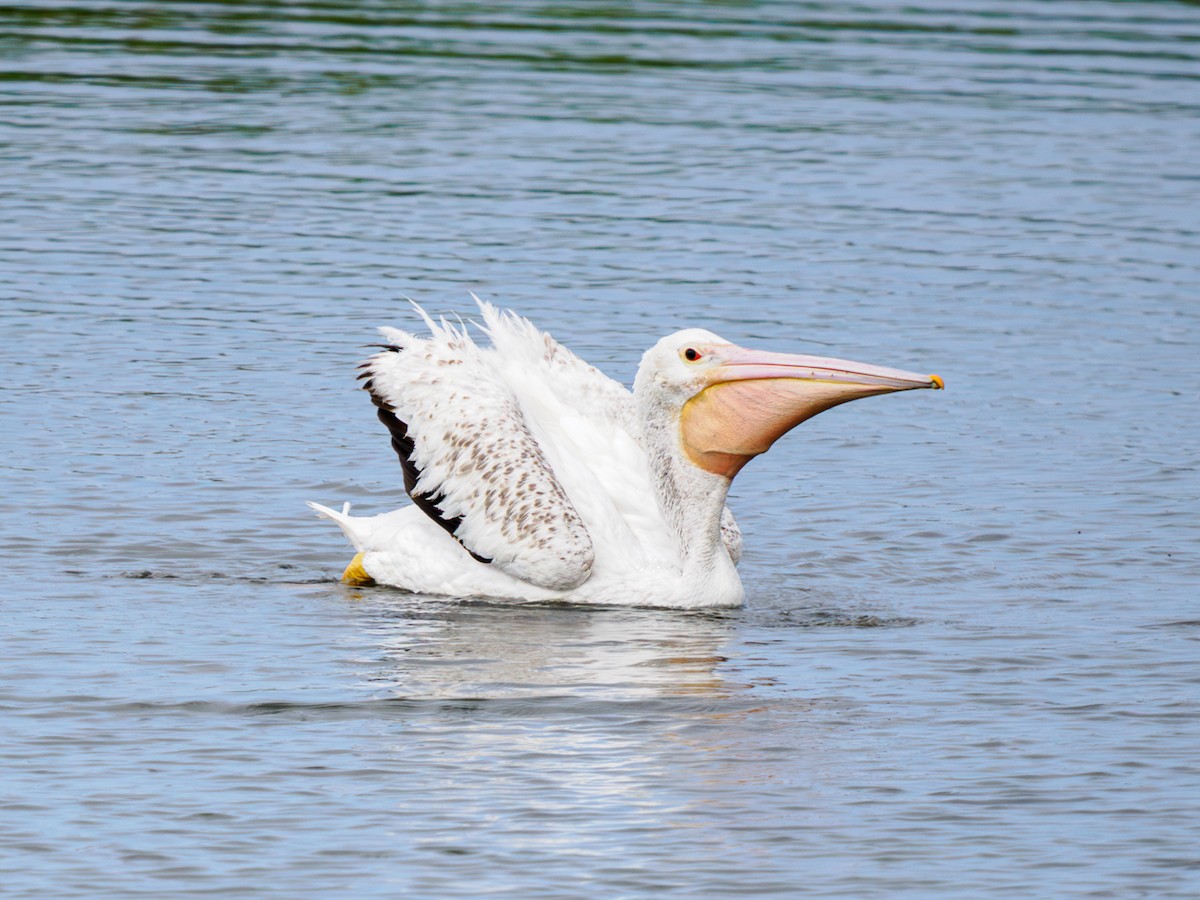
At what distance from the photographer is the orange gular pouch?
30.4ft

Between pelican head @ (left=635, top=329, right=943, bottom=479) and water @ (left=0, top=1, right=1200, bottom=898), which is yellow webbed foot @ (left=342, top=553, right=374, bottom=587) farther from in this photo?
pelican head @ (left=635, top=329, right=943, bottom=479)

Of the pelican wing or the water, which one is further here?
the pelican wing

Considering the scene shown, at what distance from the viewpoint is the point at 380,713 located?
8.17 metres

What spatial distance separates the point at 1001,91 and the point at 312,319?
12.0 metres

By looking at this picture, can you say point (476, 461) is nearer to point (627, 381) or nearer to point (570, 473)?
point (570, 473)

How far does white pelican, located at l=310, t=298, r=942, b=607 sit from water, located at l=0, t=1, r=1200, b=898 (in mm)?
181

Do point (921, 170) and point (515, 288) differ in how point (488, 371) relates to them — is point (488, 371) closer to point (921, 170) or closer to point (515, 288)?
point (515, 288)

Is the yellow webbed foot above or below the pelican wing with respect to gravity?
below

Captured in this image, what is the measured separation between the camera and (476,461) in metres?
9.78

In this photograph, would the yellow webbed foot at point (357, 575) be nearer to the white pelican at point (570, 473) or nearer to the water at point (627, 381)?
the white pelican at point (570, 473)

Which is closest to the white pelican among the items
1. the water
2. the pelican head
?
the pelican head

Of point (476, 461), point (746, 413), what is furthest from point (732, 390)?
point (476, 461)

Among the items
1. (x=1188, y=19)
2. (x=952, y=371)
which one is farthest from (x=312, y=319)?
(x=1188, y=19)

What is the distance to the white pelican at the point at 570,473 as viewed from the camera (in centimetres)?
955
